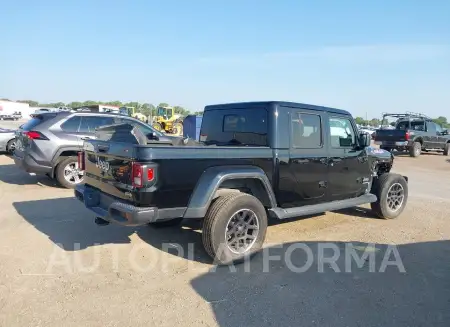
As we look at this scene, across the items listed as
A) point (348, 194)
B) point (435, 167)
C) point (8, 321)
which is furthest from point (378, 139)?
point (8, 321)

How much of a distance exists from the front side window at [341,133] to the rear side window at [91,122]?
A: 17.4ft

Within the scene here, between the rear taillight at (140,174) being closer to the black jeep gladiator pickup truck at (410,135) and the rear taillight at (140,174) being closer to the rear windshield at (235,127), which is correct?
the rear windshield at (235,127)

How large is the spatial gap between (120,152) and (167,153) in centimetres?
54

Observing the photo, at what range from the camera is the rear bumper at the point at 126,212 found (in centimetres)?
371

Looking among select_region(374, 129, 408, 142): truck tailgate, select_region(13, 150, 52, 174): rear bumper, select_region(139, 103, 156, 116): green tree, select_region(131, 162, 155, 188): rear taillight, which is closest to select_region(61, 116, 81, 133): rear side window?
select_region(13, 150, 52, 174): rear bumper

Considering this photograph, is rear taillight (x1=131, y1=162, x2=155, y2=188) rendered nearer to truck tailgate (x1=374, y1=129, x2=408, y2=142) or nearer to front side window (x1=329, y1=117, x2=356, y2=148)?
front side window (x1=329, y1=117, x2=356, y2=148)

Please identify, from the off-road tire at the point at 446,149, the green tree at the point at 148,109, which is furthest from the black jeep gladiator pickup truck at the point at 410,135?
the green tree at the point at 148,109

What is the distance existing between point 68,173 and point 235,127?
4554mm

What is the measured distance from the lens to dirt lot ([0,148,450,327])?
3.16 meters

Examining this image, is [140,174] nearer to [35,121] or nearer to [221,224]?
[221,224]

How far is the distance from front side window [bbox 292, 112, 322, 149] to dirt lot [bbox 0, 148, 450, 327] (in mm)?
1330

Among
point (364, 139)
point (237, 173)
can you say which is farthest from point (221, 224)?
point (364, 139)

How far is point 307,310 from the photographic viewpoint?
3.29 meters

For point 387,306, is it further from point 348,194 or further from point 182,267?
point 348,194
